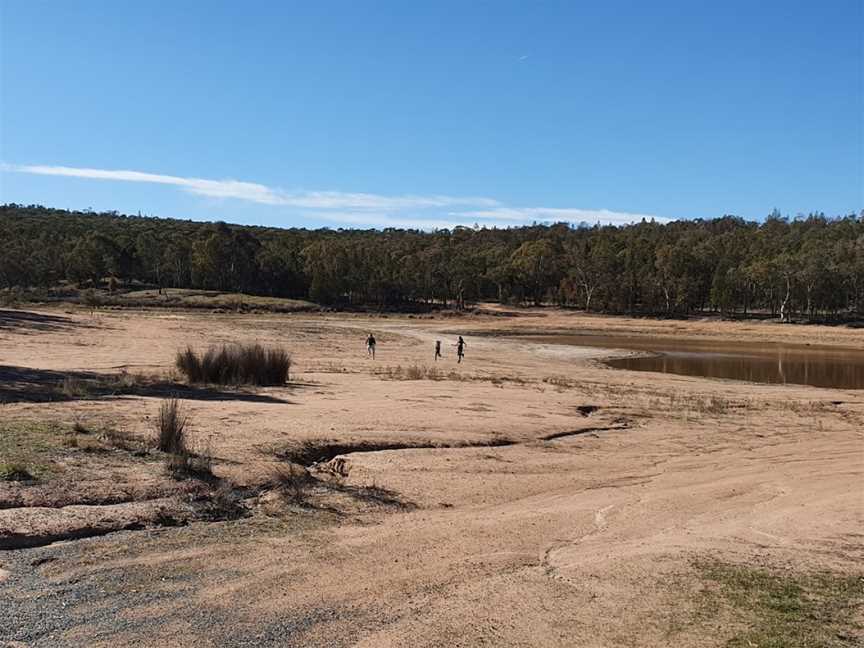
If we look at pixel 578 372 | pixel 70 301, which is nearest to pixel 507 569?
pixel 578 372

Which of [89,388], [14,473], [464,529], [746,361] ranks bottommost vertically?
[746,361]

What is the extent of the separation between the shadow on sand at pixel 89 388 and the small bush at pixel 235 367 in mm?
739

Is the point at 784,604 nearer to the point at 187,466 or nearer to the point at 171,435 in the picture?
Result: the point at 187,466

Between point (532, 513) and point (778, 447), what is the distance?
27.5 feet

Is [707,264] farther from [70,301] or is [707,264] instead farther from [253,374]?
[253,374]

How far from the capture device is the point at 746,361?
4897 cm

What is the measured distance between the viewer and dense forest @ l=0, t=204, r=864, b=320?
97.9 metres

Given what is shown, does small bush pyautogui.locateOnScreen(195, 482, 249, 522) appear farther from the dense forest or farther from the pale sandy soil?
the dense forest

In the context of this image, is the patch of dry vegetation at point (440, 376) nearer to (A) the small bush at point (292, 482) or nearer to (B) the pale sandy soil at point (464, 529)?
(B) the pale sandy soil at point (464, 529)

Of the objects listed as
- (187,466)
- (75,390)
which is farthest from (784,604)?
(75,390)

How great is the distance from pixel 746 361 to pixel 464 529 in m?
44.2

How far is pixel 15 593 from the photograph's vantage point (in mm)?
A: 6617

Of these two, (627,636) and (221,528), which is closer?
(627,636)

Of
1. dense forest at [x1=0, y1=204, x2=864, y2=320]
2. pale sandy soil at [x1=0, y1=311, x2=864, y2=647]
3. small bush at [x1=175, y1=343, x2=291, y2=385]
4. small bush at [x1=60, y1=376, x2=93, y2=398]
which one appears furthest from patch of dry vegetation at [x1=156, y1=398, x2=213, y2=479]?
dense forest at [x1=0, y1=204, x2=864, y2=320]
